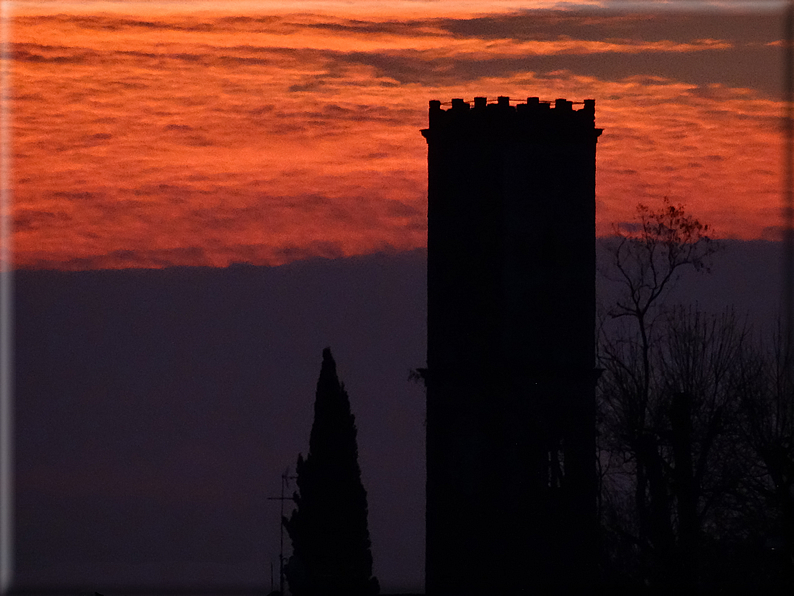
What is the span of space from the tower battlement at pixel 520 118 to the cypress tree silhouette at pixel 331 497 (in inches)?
406

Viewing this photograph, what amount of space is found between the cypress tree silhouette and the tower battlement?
10.3m

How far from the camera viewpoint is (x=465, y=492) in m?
50.0

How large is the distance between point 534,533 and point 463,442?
12.0 ft

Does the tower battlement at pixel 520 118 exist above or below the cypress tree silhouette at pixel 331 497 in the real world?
above

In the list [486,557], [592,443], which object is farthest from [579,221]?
[486,557]

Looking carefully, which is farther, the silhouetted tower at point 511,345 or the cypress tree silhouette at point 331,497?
the cypress tree silhouette at point 331,497

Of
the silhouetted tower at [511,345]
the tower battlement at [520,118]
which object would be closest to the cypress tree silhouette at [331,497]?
the silhouetted tower at [511,345]

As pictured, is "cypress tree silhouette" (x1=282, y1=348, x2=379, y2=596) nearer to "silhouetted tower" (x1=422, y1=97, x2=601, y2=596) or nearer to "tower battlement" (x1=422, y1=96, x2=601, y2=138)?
"silhouetted tower" (x1=422, y1=97, x2=601, y2=596)

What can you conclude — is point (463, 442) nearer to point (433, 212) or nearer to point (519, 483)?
point (519, 483)

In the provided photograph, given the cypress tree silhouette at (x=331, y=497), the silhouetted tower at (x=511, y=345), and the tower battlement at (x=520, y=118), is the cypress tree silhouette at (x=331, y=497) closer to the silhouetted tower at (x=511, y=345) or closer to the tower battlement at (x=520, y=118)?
the silhouetted tower at (x=511, y=345)

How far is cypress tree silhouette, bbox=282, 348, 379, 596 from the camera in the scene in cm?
5609

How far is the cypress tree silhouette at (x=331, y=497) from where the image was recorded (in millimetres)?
56094

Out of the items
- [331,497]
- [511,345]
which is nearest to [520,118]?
[511,345]

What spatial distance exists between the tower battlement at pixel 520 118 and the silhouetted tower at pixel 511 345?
0.05 meters
